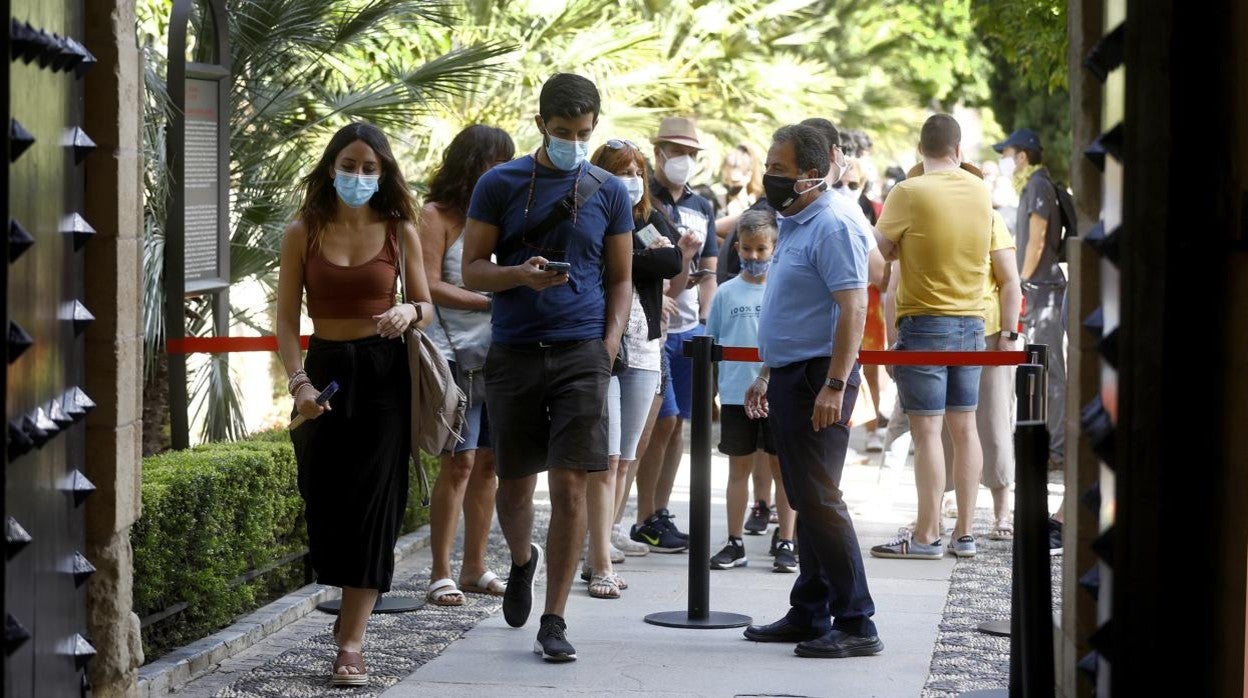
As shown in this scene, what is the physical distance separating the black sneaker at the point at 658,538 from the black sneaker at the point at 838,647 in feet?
7.73

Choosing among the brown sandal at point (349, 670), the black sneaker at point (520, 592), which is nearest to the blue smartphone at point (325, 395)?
the brown sandal at point (349, 670)

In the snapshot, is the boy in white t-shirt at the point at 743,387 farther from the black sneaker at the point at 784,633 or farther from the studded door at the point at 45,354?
the studded door at the point at 45,354

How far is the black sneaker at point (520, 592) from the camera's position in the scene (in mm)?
6527

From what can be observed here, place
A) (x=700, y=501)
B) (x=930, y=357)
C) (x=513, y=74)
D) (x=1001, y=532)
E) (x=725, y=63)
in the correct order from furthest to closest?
1. (x=725, y=63)
2. (x=513, y=74)
3. (x=1001, y=532)
4. (x=930, y=357)
5. (x=700, y=501)

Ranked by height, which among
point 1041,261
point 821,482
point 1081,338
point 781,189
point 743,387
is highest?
point 781,189

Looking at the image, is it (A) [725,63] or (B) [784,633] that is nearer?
(B) [784,633]

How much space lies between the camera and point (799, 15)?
2855 centimetres

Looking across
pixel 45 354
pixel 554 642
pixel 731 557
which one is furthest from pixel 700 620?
pixel 45 354

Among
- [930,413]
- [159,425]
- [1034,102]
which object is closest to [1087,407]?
[930,413]

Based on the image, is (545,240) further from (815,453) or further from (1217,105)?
(1217,105)

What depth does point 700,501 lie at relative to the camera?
6.75 meters

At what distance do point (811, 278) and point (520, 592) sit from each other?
1551 mm

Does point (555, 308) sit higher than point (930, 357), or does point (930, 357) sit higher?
point (555, 308)

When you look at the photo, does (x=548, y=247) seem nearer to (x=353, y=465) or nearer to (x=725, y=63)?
(x=353, y=465)
